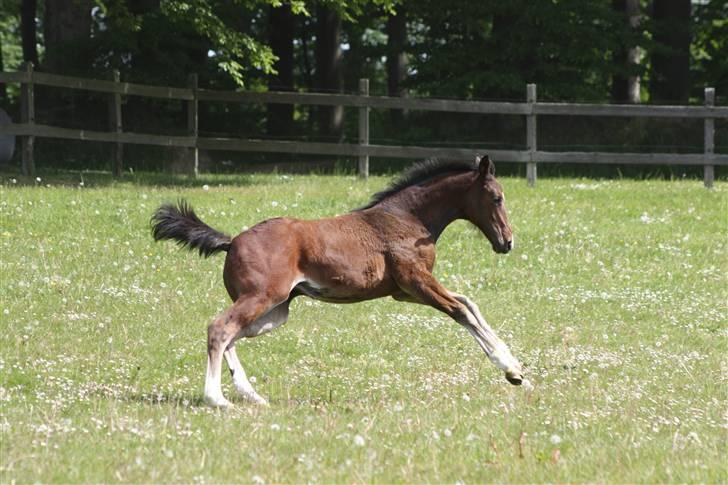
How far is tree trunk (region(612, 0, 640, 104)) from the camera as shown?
3246cm

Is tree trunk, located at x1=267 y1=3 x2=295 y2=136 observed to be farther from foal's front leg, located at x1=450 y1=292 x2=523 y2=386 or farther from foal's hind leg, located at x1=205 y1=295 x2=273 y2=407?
foal's hind leg, located at x1=205 y1=295 x2=273 y2=407

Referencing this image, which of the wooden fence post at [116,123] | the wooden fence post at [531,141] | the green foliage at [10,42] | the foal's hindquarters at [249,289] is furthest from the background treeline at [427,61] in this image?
the foal's hindquarters at [249,289]

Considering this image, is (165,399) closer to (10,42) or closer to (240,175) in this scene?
(240,175)

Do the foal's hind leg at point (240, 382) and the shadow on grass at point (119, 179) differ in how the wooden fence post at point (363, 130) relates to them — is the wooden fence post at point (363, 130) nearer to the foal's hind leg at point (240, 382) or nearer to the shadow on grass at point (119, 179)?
the shadow on grass at point (119, 179)

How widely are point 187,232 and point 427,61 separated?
22819mm

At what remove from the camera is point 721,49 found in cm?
3544

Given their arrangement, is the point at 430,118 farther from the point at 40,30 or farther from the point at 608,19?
the point at 40,30

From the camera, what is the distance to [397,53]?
115 ft

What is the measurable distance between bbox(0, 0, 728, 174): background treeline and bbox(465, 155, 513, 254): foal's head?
15.0 meters

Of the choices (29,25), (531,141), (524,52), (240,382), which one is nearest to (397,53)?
(524,52)

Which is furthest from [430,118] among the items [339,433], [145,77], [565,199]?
[339,433]

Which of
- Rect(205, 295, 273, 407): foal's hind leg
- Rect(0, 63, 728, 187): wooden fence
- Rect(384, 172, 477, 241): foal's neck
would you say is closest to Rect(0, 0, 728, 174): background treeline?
Rect(0, 63, 728, 187): wooden fence

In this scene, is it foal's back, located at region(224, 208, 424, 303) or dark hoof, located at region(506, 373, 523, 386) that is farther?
dark hoof, located at region(506, 373, 523, 386)

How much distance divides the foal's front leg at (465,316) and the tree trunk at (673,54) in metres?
24.8
